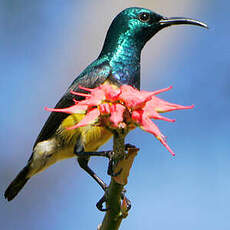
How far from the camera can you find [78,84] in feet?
11.9

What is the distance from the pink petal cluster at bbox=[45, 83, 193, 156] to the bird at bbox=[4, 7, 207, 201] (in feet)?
5.42

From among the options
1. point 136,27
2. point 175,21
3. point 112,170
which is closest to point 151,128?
point 112,170

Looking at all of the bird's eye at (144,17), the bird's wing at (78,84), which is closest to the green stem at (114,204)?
the bird's wing at (78,84)

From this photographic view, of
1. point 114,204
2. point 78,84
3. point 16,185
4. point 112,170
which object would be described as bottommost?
point 16,185

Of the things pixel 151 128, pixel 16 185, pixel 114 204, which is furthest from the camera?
pixel 16 185

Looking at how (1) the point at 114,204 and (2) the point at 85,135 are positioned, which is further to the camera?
(2) the point at 85,135

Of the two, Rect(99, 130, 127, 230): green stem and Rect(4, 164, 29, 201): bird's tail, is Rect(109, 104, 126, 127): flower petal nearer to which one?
Rect(99, 130, 127, 230): green stem

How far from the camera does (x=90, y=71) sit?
362 cm

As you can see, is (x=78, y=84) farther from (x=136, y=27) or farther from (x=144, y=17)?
(x=144, y=17)

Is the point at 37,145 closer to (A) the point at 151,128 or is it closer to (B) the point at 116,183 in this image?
(B) the point at 116,183

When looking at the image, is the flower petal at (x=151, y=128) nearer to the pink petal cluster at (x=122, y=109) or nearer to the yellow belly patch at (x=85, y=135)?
the pink petal cluster at (x=122, y=109)

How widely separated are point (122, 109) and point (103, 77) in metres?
1.83

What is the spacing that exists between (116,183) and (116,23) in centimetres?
215

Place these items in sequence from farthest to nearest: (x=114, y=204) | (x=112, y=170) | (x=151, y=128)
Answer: (x=114, y=204) < (x=112, y=170) < (x=151, y=128)
